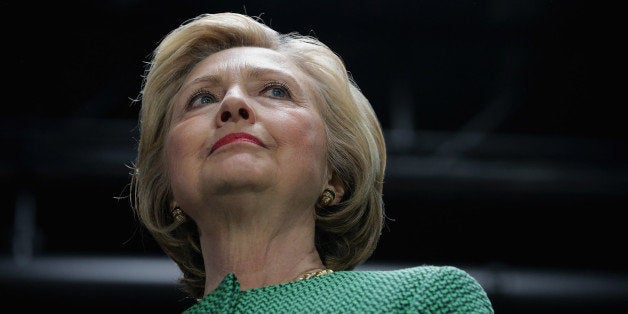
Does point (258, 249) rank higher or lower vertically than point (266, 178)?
lower

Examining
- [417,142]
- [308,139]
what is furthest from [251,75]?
[417,142]

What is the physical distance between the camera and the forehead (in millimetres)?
1507

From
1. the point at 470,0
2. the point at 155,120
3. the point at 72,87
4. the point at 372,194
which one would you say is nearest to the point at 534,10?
the point at 470,0

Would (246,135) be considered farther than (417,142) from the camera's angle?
No

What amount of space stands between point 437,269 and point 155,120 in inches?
25.2

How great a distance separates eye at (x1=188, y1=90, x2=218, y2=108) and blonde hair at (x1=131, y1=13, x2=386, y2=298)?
100 mm

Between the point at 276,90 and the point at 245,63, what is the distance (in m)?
0.07

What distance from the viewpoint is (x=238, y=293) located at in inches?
51.8

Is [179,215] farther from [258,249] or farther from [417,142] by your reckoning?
[417,142]

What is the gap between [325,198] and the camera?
5.02ft

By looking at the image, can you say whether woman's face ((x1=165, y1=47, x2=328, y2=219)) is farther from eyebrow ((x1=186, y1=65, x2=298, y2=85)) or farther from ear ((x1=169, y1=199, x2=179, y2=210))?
ear ((x1=169, y1=199, x2=179, y2=210))

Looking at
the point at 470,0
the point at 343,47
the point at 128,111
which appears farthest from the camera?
the point at 128,111

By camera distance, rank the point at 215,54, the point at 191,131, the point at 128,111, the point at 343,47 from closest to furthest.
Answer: the point at 191,131, the point at 215,54, the point at 343,47, the point at 128,111

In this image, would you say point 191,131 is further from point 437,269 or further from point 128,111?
point 128,111
